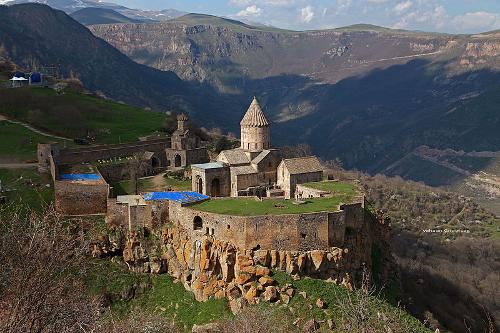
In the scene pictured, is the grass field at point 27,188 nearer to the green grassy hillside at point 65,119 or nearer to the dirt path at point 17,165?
the dirt path at point 17,165

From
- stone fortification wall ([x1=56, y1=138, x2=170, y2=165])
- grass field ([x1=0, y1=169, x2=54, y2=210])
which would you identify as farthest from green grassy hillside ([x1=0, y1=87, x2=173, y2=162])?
grass field ([x1=0, y1=169, x2=54, y2=210])

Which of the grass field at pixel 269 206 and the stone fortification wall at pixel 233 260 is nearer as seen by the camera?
the stone fortification wall at pixel 233 260

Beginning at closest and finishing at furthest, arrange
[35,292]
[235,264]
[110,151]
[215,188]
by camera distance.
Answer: [35,292] < [235,264] < [215,188] < [110,151]

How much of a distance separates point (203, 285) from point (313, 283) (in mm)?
7341

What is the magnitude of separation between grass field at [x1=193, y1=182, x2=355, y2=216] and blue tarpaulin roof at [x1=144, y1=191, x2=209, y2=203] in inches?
36.2

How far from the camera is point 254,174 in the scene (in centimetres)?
4769

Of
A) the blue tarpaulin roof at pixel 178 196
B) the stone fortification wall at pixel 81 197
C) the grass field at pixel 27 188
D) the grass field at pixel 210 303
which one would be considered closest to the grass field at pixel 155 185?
the stone fortification wall at pixel 81 197

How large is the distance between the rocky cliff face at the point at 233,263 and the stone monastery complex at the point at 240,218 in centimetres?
7

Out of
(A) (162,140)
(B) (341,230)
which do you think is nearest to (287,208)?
(B) (341,230)

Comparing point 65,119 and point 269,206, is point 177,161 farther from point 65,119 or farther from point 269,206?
point 65,119

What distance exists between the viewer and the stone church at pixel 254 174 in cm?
4694

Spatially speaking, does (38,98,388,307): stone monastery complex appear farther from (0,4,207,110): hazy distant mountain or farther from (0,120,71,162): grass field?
(0,4,207,110): hazy distant mountain

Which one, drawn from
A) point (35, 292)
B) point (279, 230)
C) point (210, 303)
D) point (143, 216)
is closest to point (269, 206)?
point (279, 230)

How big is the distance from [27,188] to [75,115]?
100 ft
